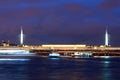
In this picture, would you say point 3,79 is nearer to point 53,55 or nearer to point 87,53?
point 53,55

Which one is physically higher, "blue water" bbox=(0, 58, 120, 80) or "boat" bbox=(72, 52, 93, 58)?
"boat" bbox=(72, 52, 93, 58)

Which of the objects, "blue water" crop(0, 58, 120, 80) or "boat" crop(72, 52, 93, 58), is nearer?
"blue water" crop(0, 58, 120, 80)

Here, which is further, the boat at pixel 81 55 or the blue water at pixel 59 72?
the boat at pixel 81 55

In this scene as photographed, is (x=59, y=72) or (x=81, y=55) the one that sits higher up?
(x=81, y=55)

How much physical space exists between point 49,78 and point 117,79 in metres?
7.28

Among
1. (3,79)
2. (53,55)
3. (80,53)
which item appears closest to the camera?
(3,79)

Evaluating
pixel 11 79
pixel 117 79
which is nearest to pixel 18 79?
pixel 11 79

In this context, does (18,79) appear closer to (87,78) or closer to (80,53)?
(87,78)

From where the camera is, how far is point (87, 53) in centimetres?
19750

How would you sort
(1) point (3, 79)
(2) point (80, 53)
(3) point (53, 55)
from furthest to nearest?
(2) point (80, 53) < (3) point (53, 55) < (1) point (3, 79)

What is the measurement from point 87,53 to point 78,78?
442 feet

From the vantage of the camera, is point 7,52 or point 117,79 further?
point 7,52

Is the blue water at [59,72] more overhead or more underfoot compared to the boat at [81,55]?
more underfoot

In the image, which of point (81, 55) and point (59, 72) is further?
point (81, 55)
